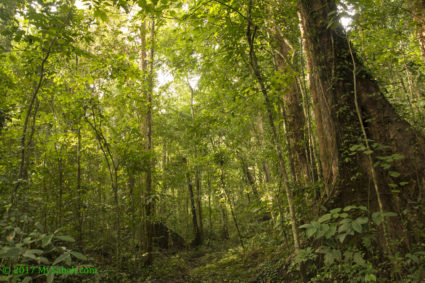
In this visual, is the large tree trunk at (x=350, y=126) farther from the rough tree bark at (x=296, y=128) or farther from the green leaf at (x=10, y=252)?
the green leaf at (x=10, y=252)

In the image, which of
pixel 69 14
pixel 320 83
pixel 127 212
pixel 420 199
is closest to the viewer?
pixel 420 199

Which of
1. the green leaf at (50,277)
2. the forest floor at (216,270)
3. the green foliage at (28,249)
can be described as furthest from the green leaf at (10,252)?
the forest floor at (216,270)

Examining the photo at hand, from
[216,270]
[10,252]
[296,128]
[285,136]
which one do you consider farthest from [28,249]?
[216,270]

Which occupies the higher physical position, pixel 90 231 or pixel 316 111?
pixel 316 111

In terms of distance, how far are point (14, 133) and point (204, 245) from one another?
11025mm

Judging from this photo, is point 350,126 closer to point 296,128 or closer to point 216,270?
point 296,128

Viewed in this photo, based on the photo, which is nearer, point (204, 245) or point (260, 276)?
point (260, 276)

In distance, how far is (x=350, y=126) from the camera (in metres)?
3.49

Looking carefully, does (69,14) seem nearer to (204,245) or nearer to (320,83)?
(320,83)

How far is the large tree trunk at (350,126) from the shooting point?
3102mm

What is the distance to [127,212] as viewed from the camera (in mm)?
7391

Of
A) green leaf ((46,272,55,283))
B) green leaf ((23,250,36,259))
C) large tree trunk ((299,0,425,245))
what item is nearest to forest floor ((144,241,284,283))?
large tree trunk ((299,0,425,245))

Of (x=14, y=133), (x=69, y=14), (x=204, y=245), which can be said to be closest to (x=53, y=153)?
(x=14, y=133)

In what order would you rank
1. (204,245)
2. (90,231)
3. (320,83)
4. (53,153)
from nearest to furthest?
1. (320,83)
2. (53,153)
3. (90,231)
4. (204,245)
